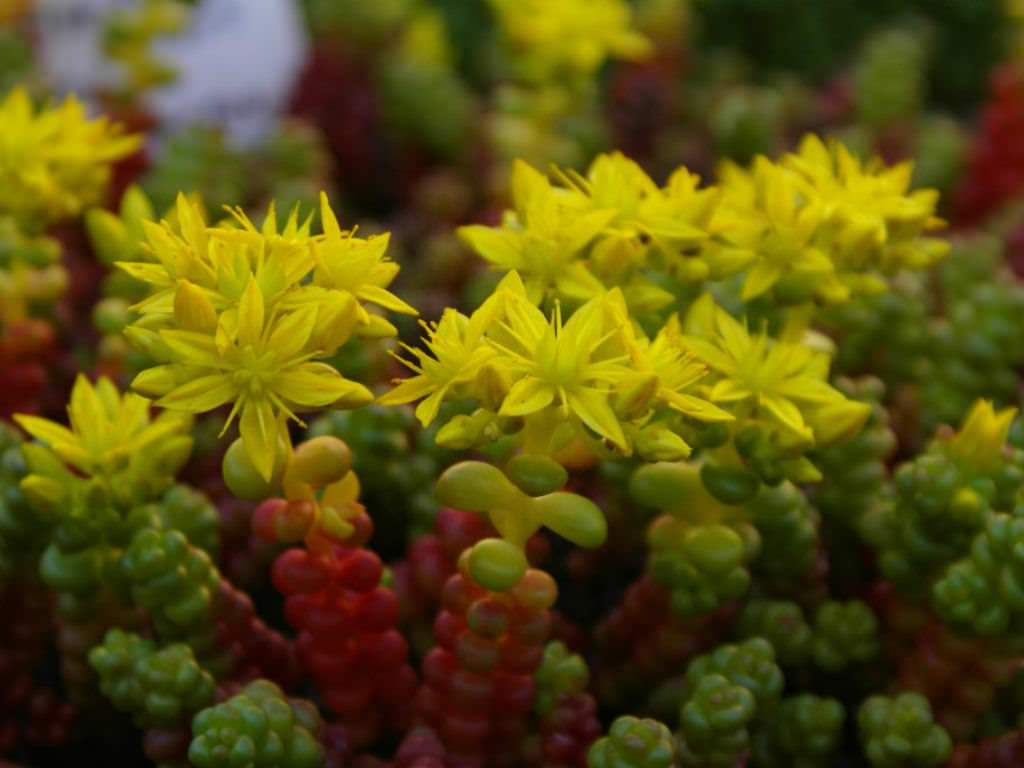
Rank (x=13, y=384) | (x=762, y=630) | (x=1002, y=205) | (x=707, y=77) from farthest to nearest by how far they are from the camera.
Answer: (x=707, y=77)
(x=1002, y=205)
(x=13, y=384)
(x=762, y=630)

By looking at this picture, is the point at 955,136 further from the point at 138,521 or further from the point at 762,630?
the point at 138,521

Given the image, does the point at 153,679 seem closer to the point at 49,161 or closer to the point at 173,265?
the point at 173,265

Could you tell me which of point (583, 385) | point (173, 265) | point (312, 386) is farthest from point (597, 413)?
point (173, 265)

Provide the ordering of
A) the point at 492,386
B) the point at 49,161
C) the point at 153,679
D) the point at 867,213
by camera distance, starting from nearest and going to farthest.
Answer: the point at 492,386, the point at 153,679, the point at 867,213, the point at 49,161

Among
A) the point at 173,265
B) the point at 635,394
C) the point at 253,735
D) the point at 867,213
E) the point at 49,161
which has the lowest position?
the point at 253,735

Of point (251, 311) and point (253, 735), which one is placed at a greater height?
point (251, 311)

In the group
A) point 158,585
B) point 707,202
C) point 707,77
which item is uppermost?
point 707,77

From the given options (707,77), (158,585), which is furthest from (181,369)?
(707,77)
